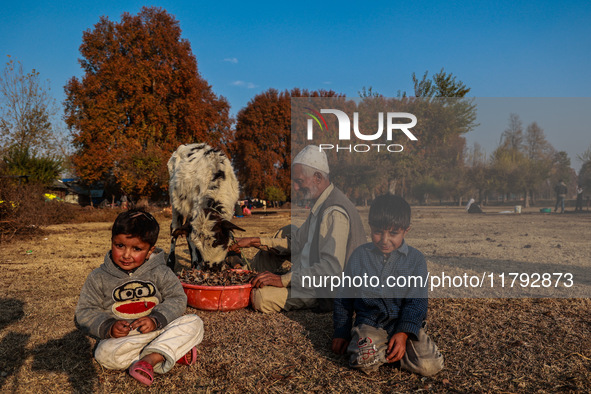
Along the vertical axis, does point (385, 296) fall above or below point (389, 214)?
below

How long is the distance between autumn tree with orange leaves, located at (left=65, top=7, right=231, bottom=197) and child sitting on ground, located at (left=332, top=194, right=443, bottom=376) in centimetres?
1877

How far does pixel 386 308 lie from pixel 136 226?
1.77 metres

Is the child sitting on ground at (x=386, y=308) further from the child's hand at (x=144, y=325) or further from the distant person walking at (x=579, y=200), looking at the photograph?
the distant person walking at (x=579, y=200)

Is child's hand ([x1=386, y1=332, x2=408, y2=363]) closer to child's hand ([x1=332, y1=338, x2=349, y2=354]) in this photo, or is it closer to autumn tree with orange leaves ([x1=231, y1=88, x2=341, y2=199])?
child's hand ([x1=332, y1=338, x2=349, y2=354])

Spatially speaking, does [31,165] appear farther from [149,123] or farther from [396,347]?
[396,347]

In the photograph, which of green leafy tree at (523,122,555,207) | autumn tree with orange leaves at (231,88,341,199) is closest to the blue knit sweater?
green leafy tree at (523,122,555,207)

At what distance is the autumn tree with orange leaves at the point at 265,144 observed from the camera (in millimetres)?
31312

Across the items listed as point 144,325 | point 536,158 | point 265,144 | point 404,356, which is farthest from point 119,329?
point 265,144

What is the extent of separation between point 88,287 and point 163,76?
21.4 meters

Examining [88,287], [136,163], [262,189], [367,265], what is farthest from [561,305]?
[262,189]

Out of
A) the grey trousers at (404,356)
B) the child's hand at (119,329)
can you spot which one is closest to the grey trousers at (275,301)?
the grey trousers at (404,356)

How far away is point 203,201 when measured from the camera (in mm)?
4723

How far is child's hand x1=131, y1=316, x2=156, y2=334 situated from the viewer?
2.47 metres

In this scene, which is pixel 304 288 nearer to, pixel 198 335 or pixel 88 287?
pixel 198 335
